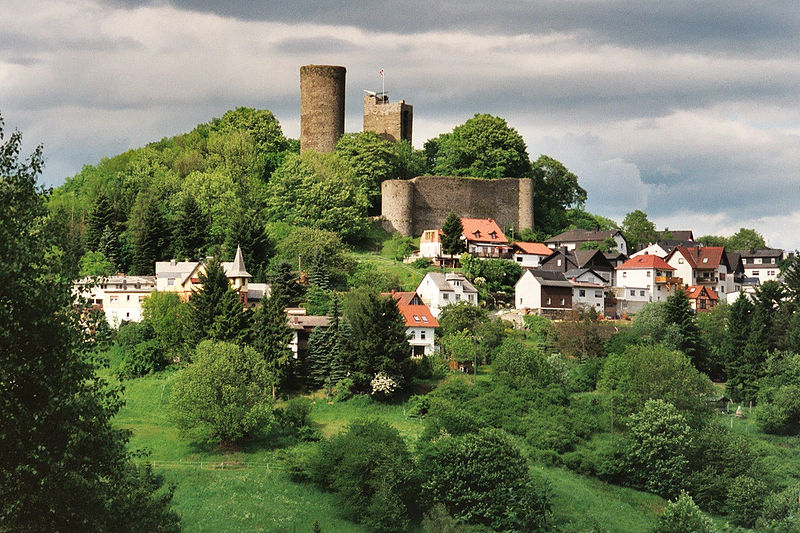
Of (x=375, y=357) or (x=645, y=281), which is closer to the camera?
(x=375, y=357)

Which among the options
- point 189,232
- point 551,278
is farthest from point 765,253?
point 189,232

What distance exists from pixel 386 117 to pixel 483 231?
1963 centimetres

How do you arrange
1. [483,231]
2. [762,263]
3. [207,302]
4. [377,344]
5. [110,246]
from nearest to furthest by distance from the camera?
[377,344]
[207,302]
[110,246]
[483,231]
[762,263]

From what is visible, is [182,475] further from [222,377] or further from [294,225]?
[294,225]

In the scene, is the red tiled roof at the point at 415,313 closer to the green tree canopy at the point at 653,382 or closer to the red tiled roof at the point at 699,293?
the green tree canopy at the point at 653,382

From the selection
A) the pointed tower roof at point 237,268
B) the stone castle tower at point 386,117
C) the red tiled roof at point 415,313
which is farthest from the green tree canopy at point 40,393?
the stone castle tower at point 386,117

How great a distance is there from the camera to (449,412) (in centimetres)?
4478

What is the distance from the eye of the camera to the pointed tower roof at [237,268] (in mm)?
57344

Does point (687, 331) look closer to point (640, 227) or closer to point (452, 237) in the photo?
point (452, 237)

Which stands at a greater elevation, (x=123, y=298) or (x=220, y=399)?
(x=123, y=298)

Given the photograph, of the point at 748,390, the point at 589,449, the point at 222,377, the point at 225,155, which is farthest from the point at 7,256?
the point at 225,155

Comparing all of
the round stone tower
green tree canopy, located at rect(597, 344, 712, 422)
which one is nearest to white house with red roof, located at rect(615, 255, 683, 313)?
green tree canopy, located at rect(597, 344, 712, 422)

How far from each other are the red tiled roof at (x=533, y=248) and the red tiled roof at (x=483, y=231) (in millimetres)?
1119

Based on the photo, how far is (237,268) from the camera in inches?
2283
